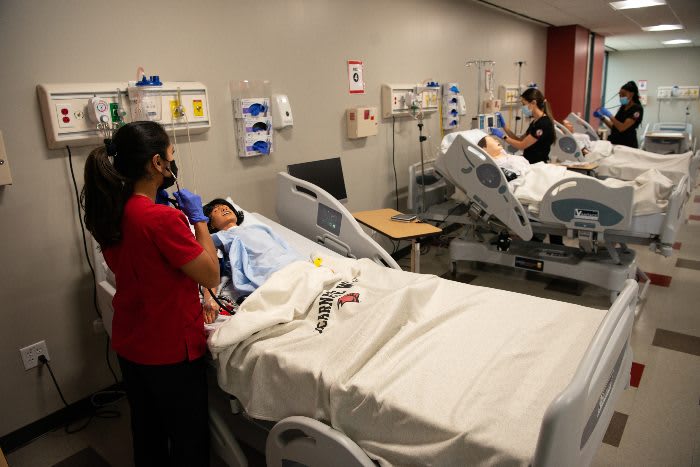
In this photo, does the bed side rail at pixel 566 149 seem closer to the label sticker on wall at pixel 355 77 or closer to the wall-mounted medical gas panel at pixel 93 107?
the label sticker on wall at pixel 355 77

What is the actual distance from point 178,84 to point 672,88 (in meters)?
12.8

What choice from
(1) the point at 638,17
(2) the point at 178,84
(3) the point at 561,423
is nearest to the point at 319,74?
(2) the point at 178,84

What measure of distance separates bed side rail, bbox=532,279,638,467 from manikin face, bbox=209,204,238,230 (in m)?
1.70

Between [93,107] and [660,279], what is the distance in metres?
4.10

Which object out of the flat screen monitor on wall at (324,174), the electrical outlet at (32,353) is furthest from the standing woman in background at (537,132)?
the electrical outlet at (32,353)

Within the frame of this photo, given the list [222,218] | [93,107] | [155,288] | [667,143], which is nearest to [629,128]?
[667,143]

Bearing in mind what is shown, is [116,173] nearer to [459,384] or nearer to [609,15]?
[459,384]

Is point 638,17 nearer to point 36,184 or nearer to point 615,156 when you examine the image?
point 615,156

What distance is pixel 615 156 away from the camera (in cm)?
502

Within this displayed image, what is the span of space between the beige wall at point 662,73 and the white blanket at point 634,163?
27.1ft

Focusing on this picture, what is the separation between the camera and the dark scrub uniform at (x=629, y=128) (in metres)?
5.95

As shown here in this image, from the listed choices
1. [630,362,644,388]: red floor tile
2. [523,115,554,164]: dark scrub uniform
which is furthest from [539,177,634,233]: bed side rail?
[523,115,554,164]: dark scrub uniform

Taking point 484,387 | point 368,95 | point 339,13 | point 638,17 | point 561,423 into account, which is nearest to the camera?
Answer: point 561,423

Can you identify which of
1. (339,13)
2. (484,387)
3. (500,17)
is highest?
(500,17)
